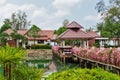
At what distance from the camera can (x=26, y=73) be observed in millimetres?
4535

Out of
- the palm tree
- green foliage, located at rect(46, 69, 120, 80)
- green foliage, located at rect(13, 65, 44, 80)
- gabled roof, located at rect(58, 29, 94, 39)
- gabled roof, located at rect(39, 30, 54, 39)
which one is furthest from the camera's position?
gabled roof, located at rect(39, 30, 54, 39)

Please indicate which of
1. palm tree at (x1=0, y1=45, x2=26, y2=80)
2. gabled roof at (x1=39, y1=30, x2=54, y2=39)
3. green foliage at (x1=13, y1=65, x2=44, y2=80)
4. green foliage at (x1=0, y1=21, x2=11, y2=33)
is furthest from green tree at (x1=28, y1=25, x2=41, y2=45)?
palm tree at (x1=0, y1=45, x2=26, y2=80)

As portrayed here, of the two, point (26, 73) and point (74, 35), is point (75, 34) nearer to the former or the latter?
point (74, 35)

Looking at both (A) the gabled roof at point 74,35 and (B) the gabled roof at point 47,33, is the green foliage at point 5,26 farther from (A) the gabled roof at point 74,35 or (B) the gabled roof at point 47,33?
(A) the gabled roof at point 74,35

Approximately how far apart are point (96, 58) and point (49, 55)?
2467 cm

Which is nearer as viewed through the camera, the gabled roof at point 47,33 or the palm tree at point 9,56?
the palm tree at point 9,56

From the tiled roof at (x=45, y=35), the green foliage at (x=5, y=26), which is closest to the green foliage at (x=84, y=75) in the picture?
the tiled roof at (x=45, y=35)

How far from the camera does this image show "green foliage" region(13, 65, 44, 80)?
14.9ft

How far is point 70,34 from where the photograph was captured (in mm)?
38594

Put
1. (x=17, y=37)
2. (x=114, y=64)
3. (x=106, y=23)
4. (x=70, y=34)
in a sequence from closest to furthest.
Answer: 1. (x=114, y=64)
2. (x=70, y=34)
3. (x=106, y=23)
4. (x=17, y=37)

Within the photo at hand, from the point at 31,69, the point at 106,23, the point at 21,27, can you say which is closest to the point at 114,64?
the point at 31,69

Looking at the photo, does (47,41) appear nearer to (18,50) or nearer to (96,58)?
(96,58)

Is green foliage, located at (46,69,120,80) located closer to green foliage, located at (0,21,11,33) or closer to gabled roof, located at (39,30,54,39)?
gabled roof, located at (39,30,54,39)

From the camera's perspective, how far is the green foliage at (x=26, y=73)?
4.53 metres
